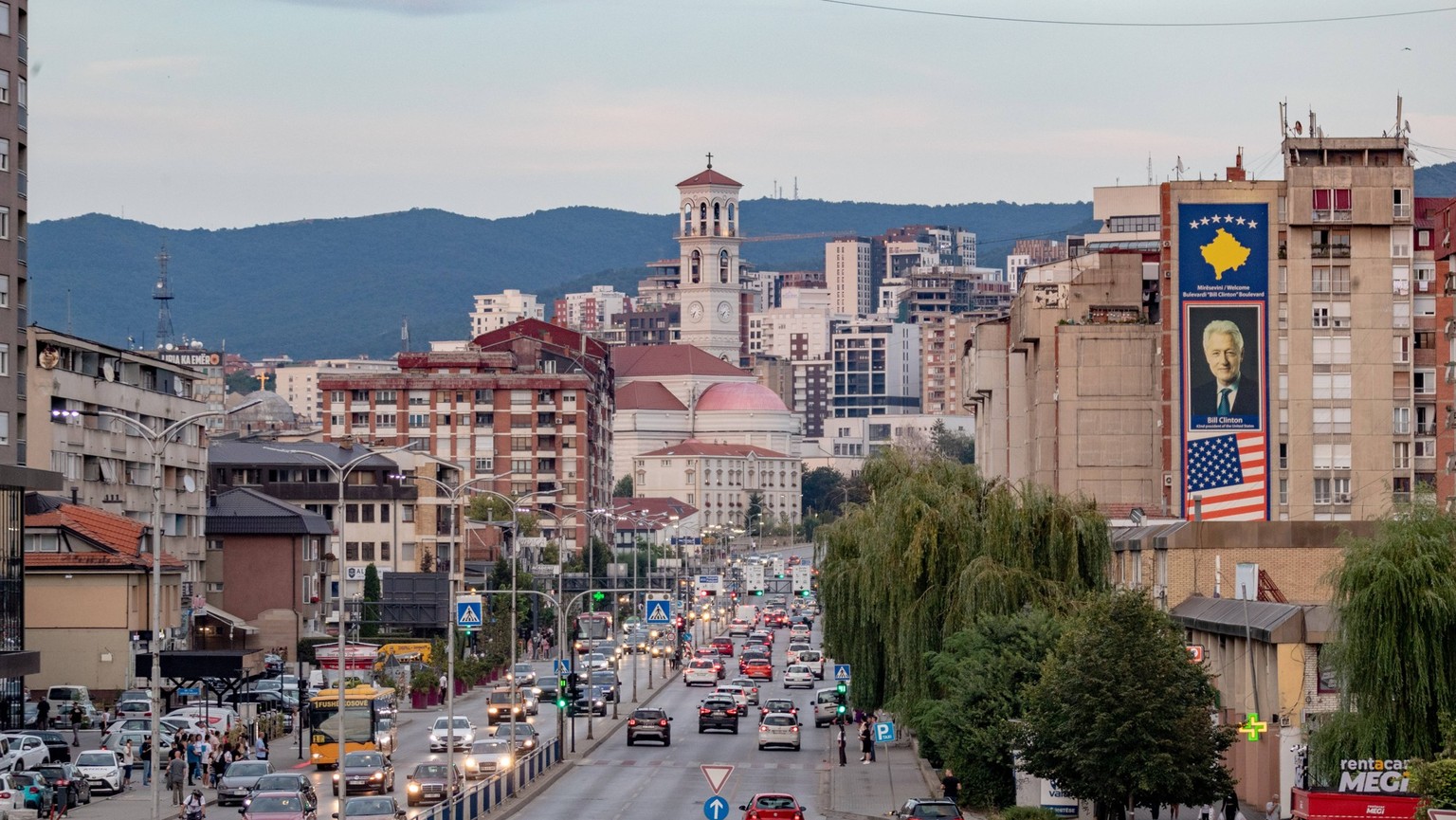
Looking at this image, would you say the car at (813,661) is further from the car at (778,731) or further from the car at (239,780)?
the car at (239,780)

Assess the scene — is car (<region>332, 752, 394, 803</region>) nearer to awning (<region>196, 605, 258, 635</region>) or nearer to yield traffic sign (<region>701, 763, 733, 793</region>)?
yield traffic sign (<region>701, 763, 733, 793</region>)

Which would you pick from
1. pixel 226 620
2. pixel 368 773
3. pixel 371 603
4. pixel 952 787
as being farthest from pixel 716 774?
pixel 371 603

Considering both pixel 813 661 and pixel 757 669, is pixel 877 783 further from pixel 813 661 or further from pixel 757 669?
pixel 813 661

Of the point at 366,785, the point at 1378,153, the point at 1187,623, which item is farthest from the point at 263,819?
the point at 1378,153

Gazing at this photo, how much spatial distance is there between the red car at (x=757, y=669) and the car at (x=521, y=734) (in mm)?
35534

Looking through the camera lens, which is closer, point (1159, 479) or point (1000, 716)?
point (1000, 716)

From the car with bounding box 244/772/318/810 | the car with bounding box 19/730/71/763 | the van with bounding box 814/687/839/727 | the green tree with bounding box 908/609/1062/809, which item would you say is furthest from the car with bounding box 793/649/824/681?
the car with bounding box 244/772/318/810

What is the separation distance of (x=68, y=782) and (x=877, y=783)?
23.2m

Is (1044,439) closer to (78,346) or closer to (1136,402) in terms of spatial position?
(1136,402)

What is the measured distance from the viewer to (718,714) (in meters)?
91.3

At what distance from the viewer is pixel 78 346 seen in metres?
107

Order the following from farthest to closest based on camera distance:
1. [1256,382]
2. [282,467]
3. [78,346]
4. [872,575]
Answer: [282,467], [1256,382], [78,346], [872,575]

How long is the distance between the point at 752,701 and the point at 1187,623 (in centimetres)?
4240

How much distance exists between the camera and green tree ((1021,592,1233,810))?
4900 cm
